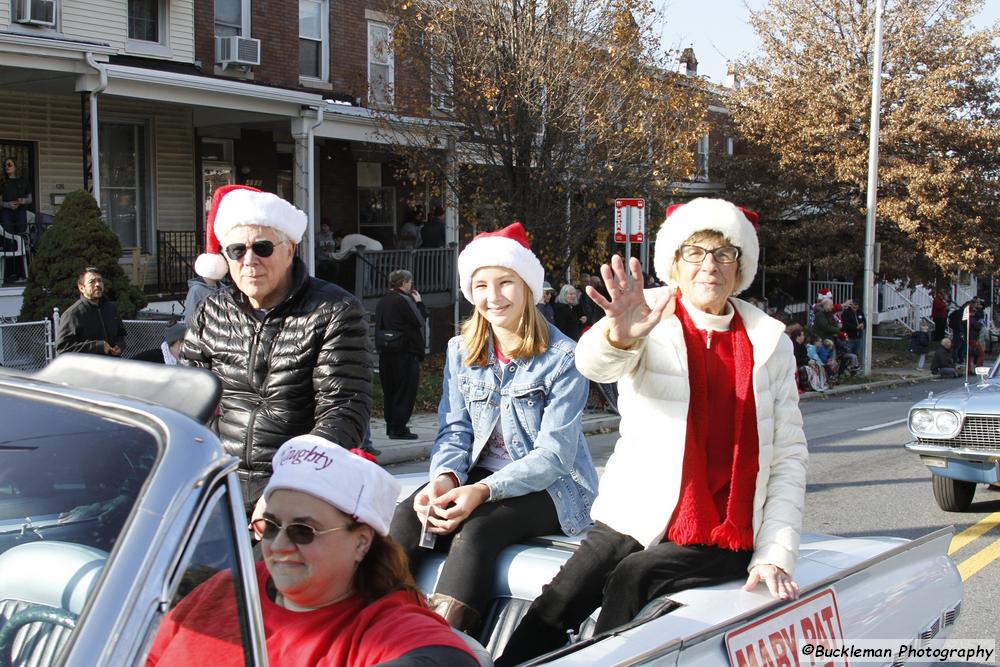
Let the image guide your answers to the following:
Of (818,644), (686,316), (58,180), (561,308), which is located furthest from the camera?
(58,180)

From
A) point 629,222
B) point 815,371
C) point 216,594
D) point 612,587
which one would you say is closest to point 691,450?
point 612,587

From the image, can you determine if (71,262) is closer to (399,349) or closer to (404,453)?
(399,349)

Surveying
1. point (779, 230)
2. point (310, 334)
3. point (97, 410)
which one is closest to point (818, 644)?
point (310, 334)

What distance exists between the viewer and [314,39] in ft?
69.6

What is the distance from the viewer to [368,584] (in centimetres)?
242

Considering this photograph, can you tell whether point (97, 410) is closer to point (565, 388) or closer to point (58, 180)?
point (565, 388)

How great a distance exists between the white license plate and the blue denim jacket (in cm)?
96

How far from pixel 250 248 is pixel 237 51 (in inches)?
662

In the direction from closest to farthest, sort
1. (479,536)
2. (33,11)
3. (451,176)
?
(479,536) → (33,11) → (451,176)

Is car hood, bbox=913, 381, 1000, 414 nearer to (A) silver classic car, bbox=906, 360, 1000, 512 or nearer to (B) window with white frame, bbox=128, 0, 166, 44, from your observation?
(A) silver classic car, bbox=906, 360, 1000, 512

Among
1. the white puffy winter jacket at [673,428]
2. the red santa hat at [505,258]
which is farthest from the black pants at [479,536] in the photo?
the red santa hat at [505,258]

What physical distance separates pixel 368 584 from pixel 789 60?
90.0 ft

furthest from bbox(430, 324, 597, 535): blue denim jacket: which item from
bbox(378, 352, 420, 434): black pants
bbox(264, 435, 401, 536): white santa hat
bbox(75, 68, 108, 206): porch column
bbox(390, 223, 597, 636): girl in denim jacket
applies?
bbox(75, 68, 108, 206): porch column

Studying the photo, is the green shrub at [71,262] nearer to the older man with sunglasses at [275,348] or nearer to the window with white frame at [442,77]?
the window with white frame at [442,77]
